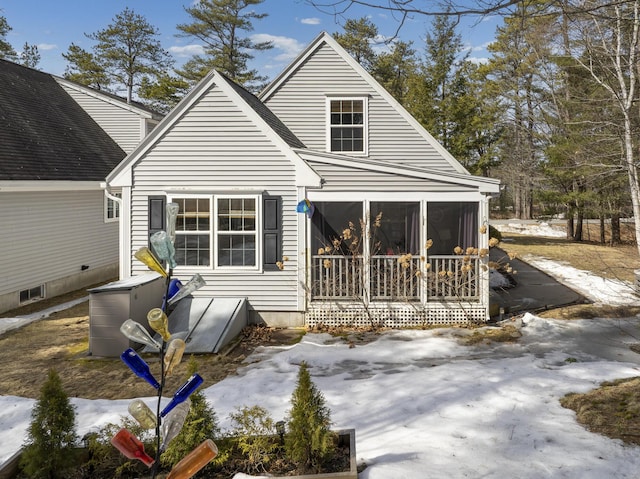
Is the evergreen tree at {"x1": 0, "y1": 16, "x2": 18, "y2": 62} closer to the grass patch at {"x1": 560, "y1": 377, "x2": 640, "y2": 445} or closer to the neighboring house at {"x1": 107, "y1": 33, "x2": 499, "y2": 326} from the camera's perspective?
the neighboring house at {"x1": 107, "y1": 33, "x2": 499, "y2": 326}

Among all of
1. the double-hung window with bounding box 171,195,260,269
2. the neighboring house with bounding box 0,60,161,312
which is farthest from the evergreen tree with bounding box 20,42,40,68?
the double-hung window with bounding box 171,195,260,269

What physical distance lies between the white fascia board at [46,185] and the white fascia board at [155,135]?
762 millimetres

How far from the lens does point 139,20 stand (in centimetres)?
3300

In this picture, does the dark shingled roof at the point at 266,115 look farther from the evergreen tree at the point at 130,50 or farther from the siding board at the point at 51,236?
the evergreen tree at the point at 130,50

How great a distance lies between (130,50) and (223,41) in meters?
7.53

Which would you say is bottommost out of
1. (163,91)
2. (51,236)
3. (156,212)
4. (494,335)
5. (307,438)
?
(494,335)

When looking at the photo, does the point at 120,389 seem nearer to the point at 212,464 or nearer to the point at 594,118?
the point at 212,464

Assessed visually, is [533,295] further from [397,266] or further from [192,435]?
[192,435]

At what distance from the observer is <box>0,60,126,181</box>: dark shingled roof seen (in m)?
10.9

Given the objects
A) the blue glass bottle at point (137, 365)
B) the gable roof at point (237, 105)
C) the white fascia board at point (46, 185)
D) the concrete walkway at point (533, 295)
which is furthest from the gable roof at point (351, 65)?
the blue glass bottle at point (137, 365)

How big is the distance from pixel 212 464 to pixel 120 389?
319cm

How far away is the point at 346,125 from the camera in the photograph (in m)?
12.1

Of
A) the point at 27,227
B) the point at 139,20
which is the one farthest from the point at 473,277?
the point at 139,20

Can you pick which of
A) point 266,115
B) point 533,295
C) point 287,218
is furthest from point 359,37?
point 287,218
